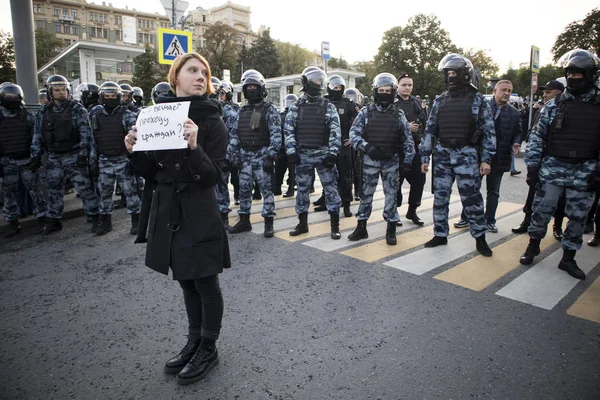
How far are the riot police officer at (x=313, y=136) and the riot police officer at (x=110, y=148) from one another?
2.63 metres

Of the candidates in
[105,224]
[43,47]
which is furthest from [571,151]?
[43,47]

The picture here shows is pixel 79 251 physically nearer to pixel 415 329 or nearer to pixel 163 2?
pixel 415 329

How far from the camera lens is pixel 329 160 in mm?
5961

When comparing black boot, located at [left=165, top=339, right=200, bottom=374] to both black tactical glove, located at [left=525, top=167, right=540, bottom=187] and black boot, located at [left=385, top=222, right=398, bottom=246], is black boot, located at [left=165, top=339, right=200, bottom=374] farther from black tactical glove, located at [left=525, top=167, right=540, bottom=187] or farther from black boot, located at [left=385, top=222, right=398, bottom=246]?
black tactical glove, located at [left=525, top=167, right=540, bottom=187]

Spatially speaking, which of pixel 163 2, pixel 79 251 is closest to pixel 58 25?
pixel 163 2

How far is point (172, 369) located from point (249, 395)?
614 millimetres

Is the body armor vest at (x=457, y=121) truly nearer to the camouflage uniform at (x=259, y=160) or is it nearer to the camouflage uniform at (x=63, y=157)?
the camouflage uniform at (x=259, y=160)

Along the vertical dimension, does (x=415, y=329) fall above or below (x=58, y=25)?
below

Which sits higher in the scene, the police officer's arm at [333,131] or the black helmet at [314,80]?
the black helmet at [314,80]

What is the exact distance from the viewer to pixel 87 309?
12.4 feet

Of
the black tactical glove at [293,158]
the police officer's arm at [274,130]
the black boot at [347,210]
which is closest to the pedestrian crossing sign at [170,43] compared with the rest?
the police officer's arm at [274,130]

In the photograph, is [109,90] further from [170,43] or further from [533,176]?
[533,176]

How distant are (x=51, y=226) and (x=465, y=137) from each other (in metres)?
6.50

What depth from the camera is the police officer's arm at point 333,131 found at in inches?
236
